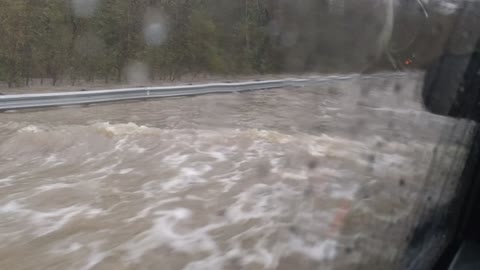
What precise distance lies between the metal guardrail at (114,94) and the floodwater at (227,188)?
1.05 feet

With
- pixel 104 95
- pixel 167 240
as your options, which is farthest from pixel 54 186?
pixel 104 95

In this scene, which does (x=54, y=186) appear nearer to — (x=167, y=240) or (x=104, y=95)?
(x=167, y=240)

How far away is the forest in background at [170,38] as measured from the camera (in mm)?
14641

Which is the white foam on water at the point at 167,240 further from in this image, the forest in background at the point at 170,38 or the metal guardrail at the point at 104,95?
the forest in background at the point at 170,38

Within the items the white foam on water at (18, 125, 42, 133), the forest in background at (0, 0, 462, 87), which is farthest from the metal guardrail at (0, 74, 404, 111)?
the forest in background at (0, 0, 462, 87)

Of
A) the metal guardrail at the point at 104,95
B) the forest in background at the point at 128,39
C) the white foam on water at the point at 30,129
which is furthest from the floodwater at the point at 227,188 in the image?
the forest in background at the point at 128,39

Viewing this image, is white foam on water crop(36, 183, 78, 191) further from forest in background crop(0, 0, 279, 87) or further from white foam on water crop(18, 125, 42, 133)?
forest in background crop(0, 0, 279, 87)

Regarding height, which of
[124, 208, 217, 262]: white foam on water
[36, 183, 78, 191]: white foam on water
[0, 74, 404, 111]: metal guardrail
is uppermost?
[124, 208, 217, 262]: white foam on water

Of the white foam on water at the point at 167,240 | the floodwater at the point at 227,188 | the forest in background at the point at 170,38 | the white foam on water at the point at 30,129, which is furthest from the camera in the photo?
the forest in background at the point at 170,38

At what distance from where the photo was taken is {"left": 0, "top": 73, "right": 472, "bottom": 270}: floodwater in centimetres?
309

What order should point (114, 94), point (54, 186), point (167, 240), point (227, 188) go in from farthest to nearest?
point (114, 94) → point (227, 188) → point (54, 186) → point (167, 240)

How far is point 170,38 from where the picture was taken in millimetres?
20312

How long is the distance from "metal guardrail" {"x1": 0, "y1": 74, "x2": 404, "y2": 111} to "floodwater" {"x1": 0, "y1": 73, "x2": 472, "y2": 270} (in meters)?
0.32

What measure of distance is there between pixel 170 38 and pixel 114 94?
8985 millimetres
